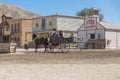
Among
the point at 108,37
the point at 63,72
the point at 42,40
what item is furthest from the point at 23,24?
the point at 63,72

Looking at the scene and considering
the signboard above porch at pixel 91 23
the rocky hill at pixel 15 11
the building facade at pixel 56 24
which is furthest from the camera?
the rocky hill at pixel 15 11

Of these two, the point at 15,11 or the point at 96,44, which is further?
the point at 15,11

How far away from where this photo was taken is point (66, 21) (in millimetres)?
73812

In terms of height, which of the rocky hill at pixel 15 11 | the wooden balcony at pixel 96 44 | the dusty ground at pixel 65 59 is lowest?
the dusty ground at pixel 65 59

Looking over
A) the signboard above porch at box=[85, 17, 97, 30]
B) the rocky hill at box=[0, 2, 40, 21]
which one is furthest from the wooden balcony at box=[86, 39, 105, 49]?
the rocky hill at box=[0, 2, 40, 21]

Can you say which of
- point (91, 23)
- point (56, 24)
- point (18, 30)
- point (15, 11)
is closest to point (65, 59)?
point (91, 23)

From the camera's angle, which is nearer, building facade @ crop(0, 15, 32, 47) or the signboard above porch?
the signboard above porch

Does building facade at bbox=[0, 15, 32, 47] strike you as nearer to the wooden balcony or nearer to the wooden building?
the wooden building

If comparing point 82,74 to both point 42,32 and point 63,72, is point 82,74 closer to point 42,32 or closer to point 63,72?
point 63,72

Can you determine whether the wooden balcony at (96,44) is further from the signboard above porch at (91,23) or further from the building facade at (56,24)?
the building facade at (56,24)

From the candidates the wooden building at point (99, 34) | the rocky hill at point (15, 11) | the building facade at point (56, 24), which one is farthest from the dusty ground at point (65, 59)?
the rocky hill at point (15, 11)

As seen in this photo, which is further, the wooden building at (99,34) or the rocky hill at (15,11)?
the rocky hill at (15,11)

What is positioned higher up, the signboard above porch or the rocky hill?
the rocky hill

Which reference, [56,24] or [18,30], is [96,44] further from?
[18,30]
